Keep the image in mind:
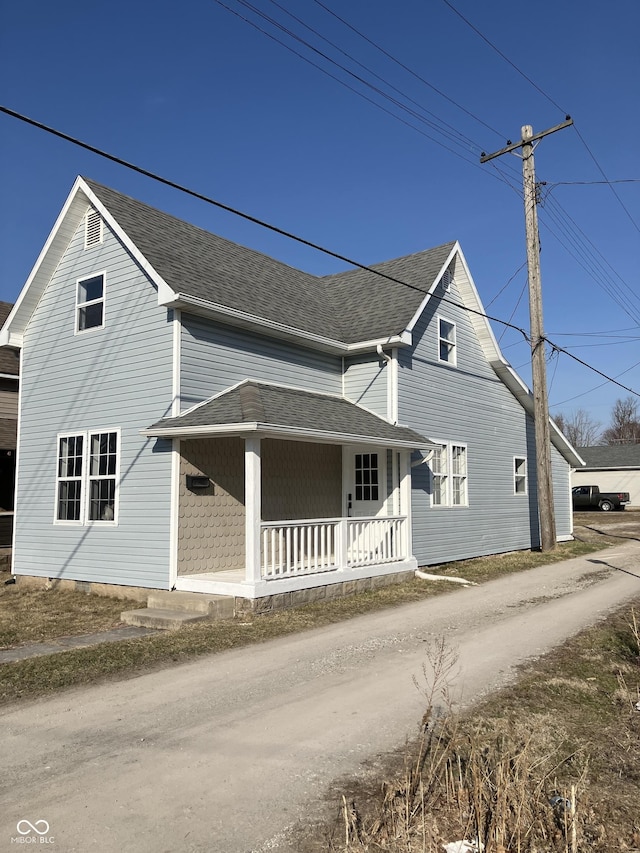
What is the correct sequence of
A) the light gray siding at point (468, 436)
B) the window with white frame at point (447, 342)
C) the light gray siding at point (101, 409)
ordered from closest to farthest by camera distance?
1. the light gray siding at point (101, 409)
2. the light gray siding at point (468, 436)
3. the window with white frame at point (447, 342)

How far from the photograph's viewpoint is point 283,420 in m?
11.5

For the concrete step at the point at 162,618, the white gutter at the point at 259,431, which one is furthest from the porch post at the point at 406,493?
the concrete step at the point at 162,618

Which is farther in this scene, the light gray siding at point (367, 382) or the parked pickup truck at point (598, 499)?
the parked pickup truck at point (598, 499)

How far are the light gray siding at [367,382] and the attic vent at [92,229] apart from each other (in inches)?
231

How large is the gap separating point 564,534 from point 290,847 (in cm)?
2088

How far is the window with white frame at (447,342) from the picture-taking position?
17234mm

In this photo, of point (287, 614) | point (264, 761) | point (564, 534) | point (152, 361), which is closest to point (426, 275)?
point (152, 361)

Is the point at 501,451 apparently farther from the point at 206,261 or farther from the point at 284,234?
the point at 284,234

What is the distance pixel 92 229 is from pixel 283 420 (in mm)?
5944

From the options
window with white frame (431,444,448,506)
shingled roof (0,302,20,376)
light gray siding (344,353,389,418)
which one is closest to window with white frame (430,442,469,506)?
window with white frame (431,444,448,506)

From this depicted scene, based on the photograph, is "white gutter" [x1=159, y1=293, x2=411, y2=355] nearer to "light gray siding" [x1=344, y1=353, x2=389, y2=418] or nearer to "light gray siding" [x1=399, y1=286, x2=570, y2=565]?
"light gray siding" [x1=344, y1=353, x2=389, y2=418]

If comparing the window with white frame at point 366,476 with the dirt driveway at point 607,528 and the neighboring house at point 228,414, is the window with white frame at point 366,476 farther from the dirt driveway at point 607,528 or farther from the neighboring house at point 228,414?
the dirt driveway at point 607,528

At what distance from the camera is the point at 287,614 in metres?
10.6

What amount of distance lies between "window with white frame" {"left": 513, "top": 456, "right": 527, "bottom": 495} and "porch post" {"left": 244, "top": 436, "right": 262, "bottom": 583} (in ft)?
37.3
